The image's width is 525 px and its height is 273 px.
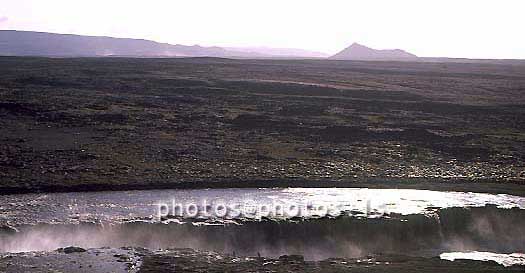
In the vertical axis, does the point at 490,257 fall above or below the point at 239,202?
below

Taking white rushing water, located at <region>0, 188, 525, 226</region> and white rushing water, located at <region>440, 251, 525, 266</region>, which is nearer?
white rushing water, located at <region>440, 251, 525, 266</region>

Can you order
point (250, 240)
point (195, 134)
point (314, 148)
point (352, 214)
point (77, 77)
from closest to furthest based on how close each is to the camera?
point (250, 240) < point (352, 214) < point (314, 148) < point (195, 134) < point (77, 77)

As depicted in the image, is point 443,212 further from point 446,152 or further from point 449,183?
point 446,152

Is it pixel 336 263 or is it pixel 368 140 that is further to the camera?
pixel 368 140

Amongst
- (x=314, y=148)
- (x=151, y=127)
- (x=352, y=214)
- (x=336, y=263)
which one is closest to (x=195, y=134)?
(x=151, y=127)

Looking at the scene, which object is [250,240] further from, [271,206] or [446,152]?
Result: [446,152]

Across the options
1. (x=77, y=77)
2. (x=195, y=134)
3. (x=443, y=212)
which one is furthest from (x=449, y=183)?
(x=77, y=77)

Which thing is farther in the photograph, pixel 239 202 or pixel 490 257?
pixel 239 202

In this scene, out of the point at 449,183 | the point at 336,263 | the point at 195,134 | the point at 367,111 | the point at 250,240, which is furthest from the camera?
the point at 367,111

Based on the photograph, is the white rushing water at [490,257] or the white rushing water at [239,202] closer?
the white rushing water at [490,257]
